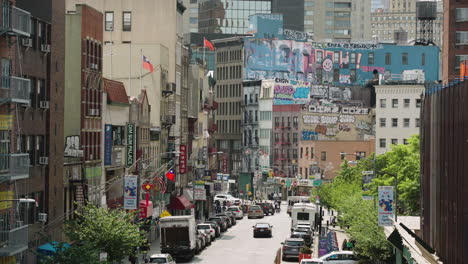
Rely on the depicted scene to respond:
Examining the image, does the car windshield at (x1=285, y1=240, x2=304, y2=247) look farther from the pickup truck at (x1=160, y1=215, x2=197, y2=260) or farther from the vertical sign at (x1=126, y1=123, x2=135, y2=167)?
the vertical sign at (x1=126, y1=123, x2=135, y2=167)

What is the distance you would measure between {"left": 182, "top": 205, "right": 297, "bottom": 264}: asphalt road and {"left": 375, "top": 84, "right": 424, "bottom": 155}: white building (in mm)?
48454

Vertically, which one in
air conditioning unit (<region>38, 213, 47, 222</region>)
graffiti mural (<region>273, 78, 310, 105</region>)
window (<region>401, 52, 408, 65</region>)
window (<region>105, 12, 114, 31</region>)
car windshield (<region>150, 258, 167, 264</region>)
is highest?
window (<region>401, 52, 408, 65</region>)

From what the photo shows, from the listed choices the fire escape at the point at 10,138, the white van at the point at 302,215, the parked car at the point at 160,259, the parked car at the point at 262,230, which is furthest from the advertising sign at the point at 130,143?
the fire escape at the point at 10,138

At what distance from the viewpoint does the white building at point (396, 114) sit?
158125mm

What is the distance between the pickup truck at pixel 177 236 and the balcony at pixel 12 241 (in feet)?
79.7

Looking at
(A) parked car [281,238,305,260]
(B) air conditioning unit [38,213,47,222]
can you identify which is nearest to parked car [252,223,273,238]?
(A) parked car [281,238,305,260]

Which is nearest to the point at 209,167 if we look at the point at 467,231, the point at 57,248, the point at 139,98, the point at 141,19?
the point at 141,19

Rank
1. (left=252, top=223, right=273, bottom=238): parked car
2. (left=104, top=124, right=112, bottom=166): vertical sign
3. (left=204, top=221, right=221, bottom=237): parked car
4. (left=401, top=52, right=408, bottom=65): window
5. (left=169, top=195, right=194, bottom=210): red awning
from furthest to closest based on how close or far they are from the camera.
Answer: (left=401, top=52, right=408, bottom=65): window
(left=169, top=195, right=194, bottom=210): red awning
(left=252, top=223, right=273, bottom=238): parked car
(left=204, top=221, right=221, bottom=237): parked car
(left=104, top=124, right=112, bottom=166): vertical sign

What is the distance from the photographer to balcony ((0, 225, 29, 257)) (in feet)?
155

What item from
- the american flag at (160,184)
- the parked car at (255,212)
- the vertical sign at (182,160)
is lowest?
the parked car at (255,212)

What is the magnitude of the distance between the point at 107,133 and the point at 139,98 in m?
14.9

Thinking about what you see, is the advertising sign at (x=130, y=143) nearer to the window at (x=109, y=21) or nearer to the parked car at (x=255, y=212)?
the window at (x=109, y=21)

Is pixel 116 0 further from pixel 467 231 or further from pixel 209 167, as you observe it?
pixel 467 231

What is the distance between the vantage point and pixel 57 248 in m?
50.1
